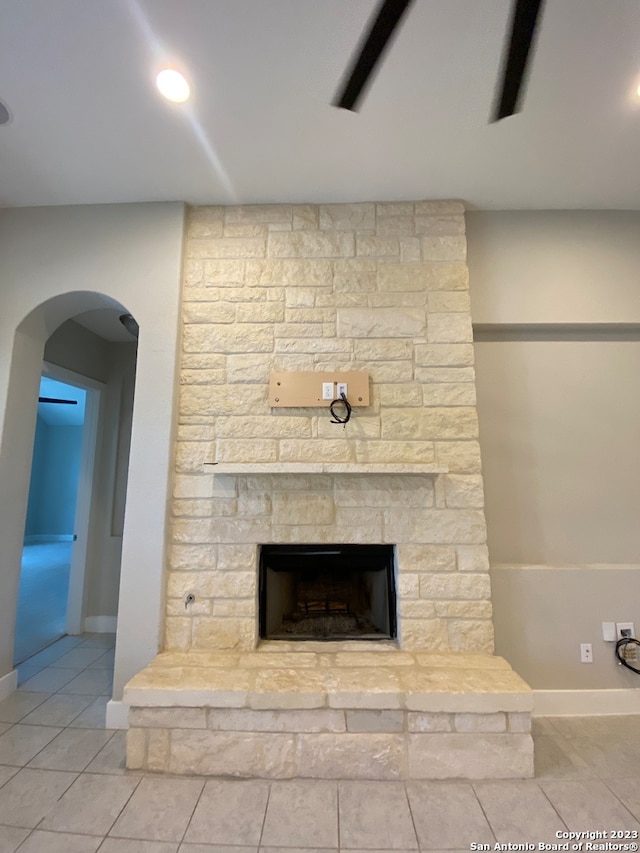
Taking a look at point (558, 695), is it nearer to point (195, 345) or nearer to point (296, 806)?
point (296, 806)

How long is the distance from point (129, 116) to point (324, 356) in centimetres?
133

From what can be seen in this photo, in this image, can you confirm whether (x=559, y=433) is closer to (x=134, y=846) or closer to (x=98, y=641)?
(x=134, y=846)

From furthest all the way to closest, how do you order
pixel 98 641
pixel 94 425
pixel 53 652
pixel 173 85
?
1. pixel 94 425
2. pixel 98 641
3. pixel 53 652
4. pixel 173 85

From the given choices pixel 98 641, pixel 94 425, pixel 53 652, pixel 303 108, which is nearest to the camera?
pixel 303 108

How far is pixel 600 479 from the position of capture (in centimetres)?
209

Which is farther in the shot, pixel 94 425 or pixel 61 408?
pixel 61 408

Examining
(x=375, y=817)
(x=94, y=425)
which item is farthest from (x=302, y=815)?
(x=94, y=425)

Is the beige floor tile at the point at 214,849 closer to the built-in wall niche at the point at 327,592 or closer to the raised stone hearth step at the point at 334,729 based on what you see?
the raised stone hearth step at the point at 334,729

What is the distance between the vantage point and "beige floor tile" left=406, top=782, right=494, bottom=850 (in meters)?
1.18

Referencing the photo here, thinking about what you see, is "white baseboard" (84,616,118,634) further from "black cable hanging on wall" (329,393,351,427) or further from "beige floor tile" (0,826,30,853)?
"black cable hanging on wall" (329,393,351,427)

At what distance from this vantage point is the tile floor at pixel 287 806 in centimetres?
117

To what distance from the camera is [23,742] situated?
1630 millimetres

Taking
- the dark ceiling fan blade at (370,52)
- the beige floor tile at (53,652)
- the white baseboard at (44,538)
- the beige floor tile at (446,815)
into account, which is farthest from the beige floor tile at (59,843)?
the white baseboard at (44,538)

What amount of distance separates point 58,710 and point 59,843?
871mm
